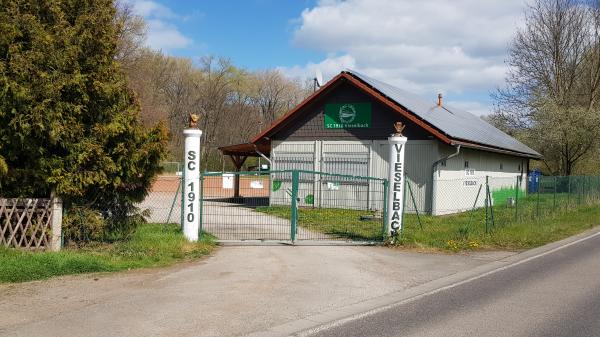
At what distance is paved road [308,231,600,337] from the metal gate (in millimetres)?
4342

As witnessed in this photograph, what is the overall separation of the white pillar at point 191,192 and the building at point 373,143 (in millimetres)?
10150

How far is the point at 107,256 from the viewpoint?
10094mm

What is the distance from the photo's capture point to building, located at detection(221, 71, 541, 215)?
2061 centimetres

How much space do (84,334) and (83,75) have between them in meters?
5.76

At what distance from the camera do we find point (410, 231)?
48.7ft

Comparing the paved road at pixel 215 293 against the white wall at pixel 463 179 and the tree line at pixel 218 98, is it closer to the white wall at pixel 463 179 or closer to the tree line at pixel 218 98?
the white wall at pixel 463 179

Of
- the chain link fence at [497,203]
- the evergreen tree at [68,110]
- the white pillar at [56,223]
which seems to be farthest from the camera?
the chain link fence at [497,203]

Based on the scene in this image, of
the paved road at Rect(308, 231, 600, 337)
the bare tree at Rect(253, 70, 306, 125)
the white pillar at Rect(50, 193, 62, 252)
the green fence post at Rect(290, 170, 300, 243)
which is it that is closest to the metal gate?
the green fence post at Rect(290, 170, 300, 243)

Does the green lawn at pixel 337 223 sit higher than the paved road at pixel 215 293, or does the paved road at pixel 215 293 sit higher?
the green lawn at pixel 337 223

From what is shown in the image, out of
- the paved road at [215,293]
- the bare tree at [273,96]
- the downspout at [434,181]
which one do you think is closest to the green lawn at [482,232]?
the downspout at [434,181]

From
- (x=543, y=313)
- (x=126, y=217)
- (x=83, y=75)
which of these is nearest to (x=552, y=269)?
(x=543, y=313)

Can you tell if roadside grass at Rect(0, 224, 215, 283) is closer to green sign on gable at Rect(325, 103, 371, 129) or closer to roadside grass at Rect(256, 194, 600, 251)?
roadside grass at Rect(256, 194, 600, 251)

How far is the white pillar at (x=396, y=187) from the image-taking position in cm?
1325

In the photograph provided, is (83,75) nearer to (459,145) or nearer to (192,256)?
(192,256)
